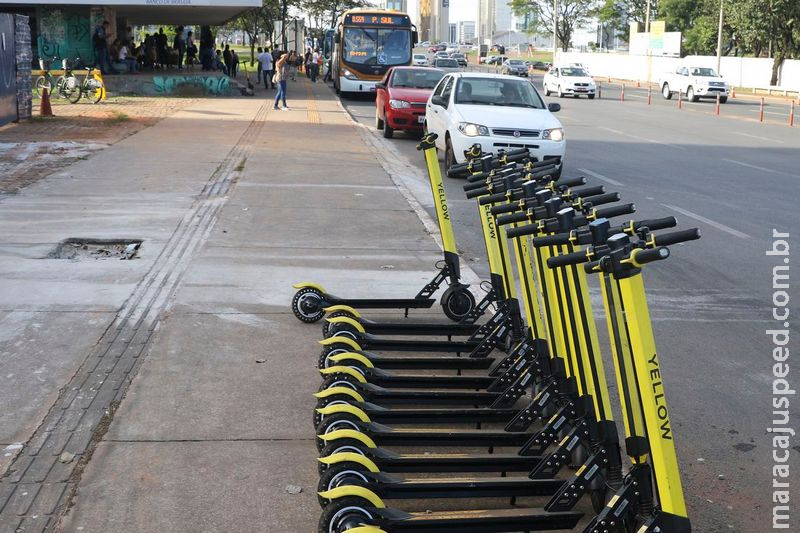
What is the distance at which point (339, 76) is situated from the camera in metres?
39.8

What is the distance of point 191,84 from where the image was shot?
1478 inches

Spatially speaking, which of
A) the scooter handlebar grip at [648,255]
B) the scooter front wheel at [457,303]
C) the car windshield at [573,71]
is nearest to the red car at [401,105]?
the scooter front wheel at [457,303]

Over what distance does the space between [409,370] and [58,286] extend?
3.56m

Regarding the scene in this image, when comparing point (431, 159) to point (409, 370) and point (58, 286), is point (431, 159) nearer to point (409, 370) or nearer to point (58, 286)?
point (409, 370)

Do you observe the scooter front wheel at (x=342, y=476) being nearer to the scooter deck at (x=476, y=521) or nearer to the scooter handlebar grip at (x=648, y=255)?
the scooter deck at (x=476, y=521)

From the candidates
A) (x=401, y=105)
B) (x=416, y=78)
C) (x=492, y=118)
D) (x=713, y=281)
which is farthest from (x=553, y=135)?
(x=416, y=78)

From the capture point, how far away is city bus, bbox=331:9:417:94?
38.3 metres

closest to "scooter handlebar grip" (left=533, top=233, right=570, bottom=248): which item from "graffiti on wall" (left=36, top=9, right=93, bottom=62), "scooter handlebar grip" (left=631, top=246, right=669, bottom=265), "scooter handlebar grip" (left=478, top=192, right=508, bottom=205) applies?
"scooter handlebar grip" (left=631, top=246, right=669, bottom=265)

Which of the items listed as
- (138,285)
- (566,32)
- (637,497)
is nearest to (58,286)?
(138,285)

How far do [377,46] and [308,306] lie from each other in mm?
32334

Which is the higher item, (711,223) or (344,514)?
(344,514)

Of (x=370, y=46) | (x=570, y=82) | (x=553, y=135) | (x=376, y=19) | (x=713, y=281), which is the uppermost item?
(x=376, y=19)

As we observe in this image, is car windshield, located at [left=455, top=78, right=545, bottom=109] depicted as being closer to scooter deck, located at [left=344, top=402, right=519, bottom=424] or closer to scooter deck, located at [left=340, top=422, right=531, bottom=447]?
scooter deck, located at [left=344, top=402, right=519, bottom=424]

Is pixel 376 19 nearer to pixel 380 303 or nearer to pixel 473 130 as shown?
pixel 473 130
